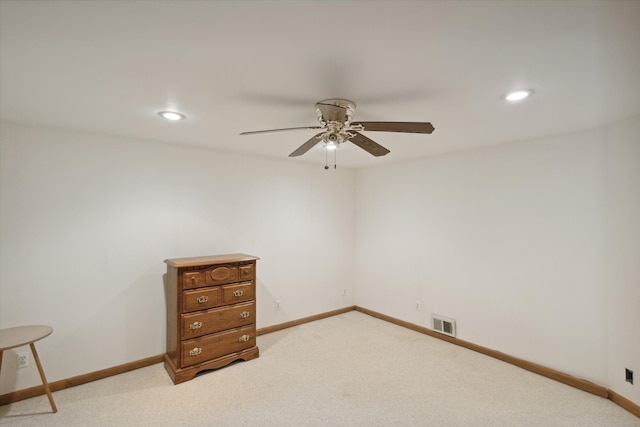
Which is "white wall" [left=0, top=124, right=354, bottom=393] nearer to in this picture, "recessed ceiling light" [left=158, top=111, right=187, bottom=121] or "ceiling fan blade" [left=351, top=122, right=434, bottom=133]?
"recessed ceiling light" [left=158, top=111, right=187, bottom=121]

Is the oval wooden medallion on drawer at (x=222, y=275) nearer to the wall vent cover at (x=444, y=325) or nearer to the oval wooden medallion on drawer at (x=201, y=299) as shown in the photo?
the oval wooden medallion on drawer at (x=201, y=299)

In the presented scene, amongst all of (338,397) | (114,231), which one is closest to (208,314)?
(114,231)

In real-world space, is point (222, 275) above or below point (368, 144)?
below

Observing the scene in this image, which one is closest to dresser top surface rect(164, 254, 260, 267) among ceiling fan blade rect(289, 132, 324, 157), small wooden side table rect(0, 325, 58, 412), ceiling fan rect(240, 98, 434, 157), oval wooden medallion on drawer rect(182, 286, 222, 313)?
oval wooden medallion on drawer rect(182, 286, 222, 313)

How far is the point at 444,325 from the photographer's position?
12.3 ft

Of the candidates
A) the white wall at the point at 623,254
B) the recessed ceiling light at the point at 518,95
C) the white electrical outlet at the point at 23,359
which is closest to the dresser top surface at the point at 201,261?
the white electrical outlet at the point at 23,359

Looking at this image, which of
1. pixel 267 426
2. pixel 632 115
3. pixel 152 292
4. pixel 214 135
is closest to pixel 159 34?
pixel 214 135

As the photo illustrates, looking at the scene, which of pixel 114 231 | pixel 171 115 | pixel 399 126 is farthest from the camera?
pixel 114 231

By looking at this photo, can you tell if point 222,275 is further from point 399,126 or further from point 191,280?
point 399,126

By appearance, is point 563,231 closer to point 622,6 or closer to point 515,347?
point 515,347

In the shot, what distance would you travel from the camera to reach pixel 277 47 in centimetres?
140

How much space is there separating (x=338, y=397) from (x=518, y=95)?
2.58 meters

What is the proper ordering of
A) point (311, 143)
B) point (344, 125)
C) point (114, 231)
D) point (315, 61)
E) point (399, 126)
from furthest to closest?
point (114, 231), point (311, 143), point (344, 125), point (399, 126), point (315, 61)

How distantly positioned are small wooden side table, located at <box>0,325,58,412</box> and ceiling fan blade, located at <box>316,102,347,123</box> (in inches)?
102
